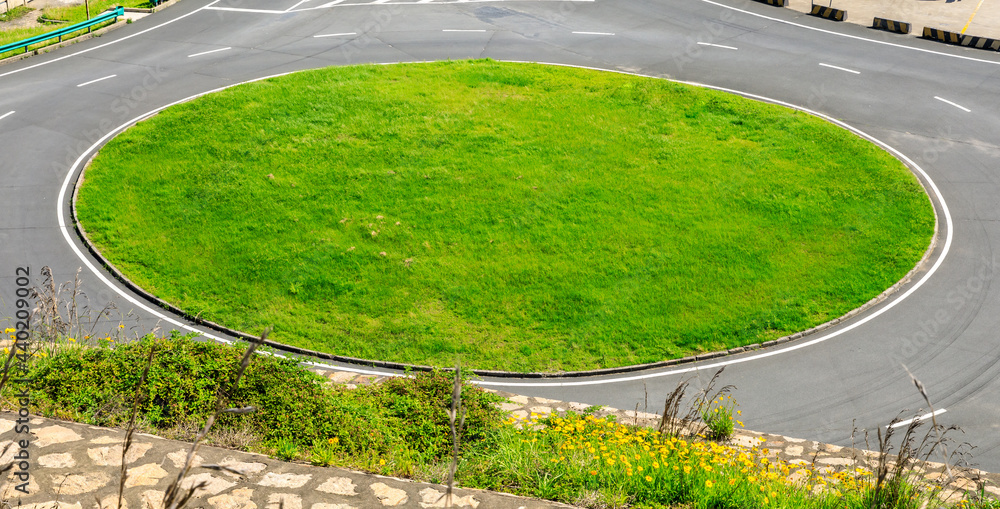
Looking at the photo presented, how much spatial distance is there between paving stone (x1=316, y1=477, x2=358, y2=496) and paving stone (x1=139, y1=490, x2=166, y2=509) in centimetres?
134

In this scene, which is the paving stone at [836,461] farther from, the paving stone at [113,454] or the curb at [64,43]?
the curb at [64,43]

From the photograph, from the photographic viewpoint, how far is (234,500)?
688 centimetres

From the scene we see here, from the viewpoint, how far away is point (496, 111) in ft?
83.0

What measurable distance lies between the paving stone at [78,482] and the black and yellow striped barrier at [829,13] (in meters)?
33.5

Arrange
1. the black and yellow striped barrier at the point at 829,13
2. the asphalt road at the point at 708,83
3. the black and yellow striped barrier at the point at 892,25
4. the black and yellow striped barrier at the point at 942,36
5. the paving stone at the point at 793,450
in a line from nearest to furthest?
the paving stone at the point at 793,450 < the asphalt road at the point at 708,83 < the black and yellow striped barrier at the point at 942,36 < the black and yellow striped barrier at the point at 892,25 < the black and yellow striped barrier at the point at 829,13

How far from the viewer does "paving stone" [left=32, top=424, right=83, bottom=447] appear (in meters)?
7.50

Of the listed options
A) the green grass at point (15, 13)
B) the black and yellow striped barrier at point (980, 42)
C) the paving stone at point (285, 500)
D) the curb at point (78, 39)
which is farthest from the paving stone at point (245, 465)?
the green grass at point (15, 13)

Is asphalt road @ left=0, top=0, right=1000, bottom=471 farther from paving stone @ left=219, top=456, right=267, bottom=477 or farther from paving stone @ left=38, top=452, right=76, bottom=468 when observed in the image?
paving stone @ left=38, top=452, right=76, bottom=468

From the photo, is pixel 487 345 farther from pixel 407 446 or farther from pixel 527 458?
pixel 527 458

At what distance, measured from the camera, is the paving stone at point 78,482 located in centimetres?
678

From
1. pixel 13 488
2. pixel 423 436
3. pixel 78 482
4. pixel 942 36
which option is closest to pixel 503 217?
pixel 423 436

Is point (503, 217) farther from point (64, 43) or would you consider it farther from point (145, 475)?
point (64, 43)

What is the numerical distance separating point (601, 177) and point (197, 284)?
11.0 meters

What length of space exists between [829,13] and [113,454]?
33466 millimetres
